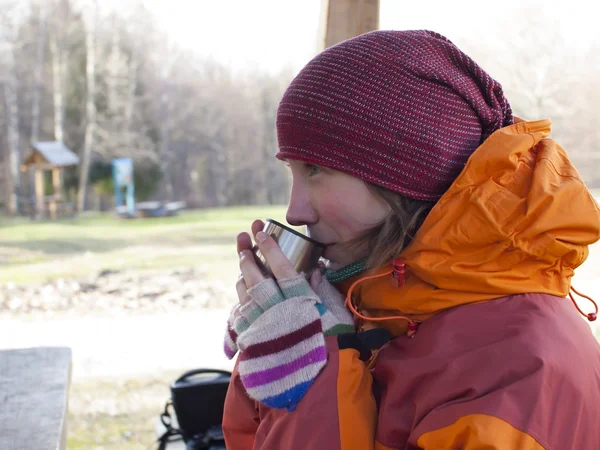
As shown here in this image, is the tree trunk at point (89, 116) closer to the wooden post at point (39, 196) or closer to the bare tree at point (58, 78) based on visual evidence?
the bare tree at point (58, 78)

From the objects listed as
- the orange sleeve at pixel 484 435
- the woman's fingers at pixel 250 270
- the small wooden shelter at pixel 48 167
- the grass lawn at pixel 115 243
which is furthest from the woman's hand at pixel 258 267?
the small wooden shelter at pixel 48 167

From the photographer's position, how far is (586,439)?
894 millimetres

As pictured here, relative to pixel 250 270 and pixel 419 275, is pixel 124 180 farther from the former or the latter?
pixel 419 275

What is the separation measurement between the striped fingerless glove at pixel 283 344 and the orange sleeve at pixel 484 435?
9.2 inches

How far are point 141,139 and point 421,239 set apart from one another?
8.59 metres

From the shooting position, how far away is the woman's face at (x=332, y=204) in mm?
1086

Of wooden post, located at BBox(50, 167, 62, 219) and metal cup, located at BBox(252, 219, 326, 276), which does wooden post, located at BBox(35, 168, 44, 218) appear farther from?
metal cup, located at BBox(252, 219, 326, 276)

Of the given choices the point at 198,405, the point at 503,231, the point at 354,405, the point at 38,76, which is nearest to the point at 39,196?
the point at 38,76

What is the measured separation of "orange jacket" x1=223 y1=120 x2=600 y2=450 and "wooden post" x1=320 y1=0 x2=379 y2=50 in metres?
1.07

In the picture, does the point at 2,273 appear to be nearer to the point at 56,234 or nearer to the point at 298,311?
the point at 56,234

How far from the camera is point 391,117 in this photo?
105 centimetres

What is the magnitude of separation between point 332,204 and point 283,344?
9.7 inches

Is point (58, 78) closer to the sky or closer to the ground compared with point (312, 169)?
closer to the ground

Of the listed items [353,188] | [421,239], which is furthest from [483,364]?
[353,188]
